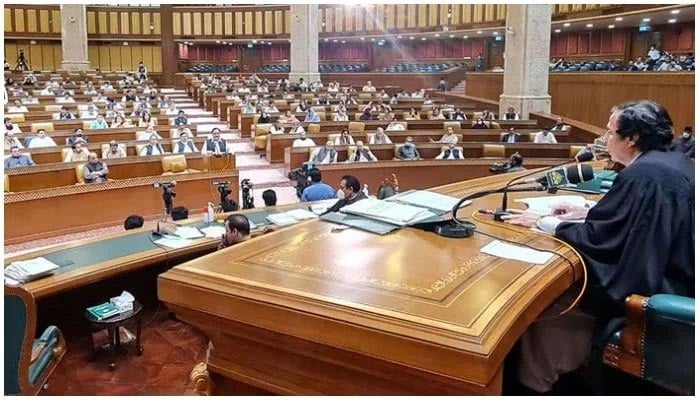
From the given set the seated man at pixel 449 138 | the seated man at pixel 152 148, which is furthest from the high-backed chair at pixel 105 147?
the seated man at pixel 449 138

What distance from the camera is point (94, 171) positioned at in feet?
26.2

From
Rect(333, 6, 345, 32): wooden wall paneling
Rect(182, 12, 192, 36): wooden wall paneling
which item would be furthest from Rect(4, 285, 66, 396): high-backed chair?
Rect(182, 12, 192, 36): wooden wall paneling

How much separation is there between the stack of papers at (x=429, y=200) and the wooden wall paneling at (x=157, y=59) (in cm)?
3038

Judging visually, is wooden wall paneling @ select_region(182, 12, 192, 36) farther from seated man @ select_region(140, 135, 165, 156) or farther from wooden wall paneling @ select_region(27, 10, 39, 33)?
seated man @ select_region(140, 135, 165, 156)

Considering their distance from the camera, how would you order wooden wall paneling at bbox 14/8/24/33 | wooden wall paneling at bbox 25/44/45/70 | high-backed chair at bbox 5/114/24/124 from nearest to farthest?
high-backed chair at bbox 5/114/24/124 < wooden wall paneling at bbox 14/8/24/33 < wooden wall paneling at bbox 25/44/45/70

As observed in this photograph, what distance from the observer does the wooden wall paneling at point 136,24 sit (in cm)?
3023

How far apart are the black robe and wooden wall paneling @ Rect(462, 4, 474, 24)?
2444 centimetres

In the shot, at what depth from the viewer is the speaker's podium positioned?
1324 millimetres

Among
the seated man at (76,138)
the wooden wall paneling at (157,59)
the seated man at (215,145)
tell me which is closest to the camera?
the seated man at (76,138)

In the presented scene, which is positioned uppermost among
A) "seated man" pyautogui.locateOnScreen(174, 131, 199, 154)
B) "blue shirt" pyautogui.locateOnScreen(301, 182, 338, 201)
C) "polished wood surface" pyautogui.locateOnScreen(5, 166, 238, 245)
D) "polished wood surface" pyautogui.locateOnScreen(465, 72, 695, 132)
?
"polished wood surface" pyautogui.locateOnScreen(465, 72, 695, 132)

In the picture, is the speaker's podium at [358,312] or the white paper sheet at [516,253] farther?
the white paper sheet at [516,253]

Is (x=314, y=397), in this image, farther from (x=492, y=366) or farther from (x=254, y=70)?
(x=254, y=70)

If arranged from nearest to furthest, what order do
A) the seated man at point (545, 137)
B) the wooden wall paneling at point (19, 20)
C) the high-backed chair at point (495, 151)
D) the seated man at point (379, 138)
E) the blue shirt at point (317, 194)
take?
the blue shirt at point (317, 194)
the high-backed chair at point (495, 151)
the seated man at point (379, 138)
the seated man at point (545, 137)
the wooden wall paneling at point (19, 20)

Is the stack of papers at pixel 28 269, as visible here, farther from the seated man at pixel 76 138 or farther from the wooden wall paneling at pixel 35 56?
the wooden wall paneling at pixel 35 56
